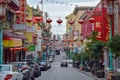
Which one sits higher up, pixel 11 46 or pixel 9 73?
pixel 11 46

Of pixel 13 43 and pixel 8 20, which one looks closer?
pixel 13 43

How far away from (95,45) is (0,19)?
42.7 ft

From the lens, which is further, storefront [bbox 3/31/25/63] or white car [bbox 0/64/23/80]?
storefront [bbox 3/31/25/63]

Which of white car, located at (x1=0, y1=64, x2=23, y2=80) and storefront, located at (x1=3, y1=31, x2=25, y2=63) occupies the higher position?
storefront, located at (x1=3, y1=31, x2=25, y2=63)

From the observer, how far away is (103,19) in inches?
1960

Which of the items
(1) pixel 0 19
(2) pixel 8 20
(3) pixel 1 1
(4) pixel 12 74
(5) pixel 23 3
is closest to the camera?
(4) pixel 12 74

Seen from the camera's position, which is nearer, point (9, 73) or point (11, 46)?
point (9, 73)

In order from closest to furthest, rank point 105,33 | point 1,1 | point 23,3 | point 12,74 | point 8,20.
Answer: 1. point 12,74
2. point 1,1
3. point 105,33
4. point 8,20
5. point 23,3

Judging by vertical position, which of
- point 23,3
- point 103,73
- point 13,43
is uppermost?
point 23,3

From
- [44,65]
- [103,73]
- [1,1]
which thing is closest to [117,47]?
[1,1]

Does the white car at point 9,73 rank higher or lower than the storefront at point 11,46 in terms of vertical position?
lower

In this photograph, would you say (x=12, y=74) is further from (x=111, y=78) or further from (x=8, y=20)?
(x=8, y=20)

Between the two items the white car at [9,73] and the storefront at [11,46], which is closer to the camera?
the white car at [9,73]

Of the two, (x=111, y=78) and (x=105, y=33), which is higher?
(x=105, y=33)
